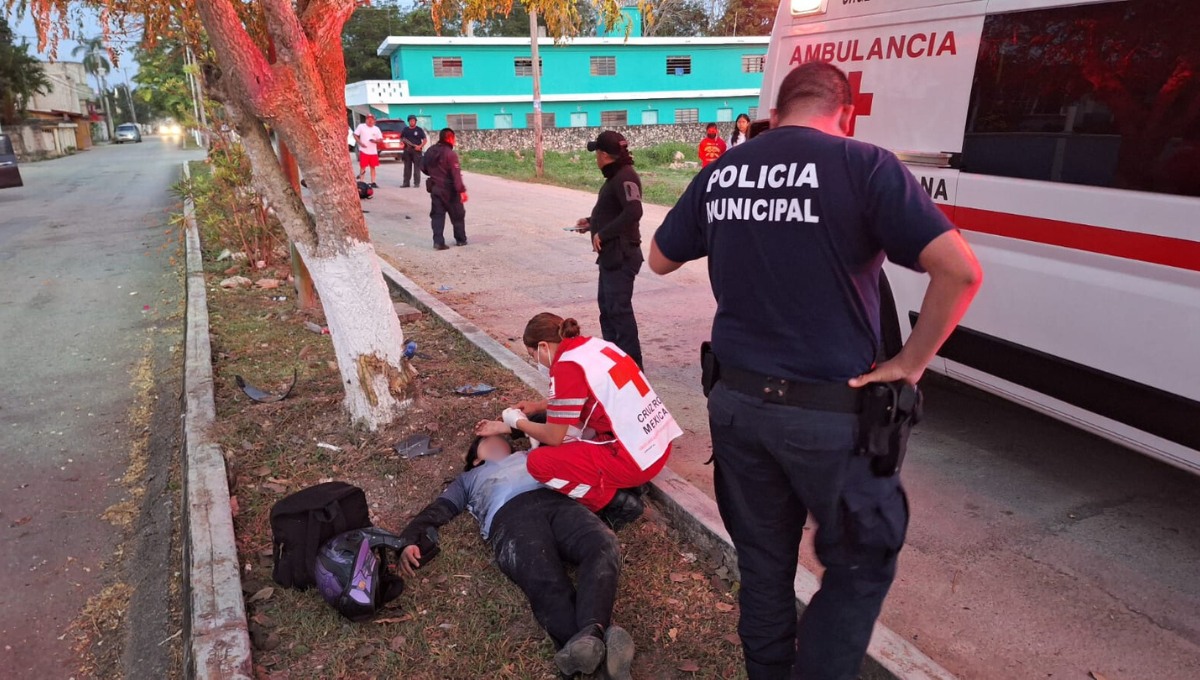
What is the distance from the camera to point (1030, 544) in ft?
11.4

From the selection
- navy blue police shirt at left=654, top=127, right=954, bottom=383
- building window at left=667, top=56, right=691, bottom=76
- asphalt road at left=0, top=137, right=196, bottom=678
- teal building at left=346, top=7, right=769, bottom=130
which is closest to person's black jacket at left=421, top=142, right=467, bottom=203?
asphalt road at left=0, top=137, right=196, bottom=678

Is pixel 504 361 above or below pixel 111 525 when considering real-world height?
above

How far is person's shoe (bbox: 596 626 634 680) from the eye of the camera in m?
2.56

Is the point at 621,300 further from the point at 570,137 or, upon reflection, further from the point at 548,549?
the point at 570,137

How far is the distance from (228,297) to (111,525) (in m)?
4.61

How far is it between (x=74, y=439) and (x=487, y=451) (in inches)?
126

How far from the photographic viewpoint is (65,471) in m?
4.68

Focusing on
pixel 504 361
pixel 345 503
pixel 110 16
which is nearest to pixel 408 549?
pixel 345 503

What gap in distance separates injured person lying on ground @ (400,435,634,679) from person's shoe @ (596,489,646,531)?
0.91 ft

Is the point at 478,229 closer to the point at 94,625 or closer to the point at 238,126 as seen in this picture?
the point at 238,126

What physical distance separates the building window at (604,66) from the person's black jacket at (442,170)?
29577 mm

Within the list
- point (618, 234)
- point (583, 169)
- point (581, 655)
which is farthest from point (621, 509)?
point (583, 169)

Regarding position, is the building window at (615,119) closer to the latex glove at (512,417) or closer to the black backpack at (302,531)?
the latex glove at (512,417)

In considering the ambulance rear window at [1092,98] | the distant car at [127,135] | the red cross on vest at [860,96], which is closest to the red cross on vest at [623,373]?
the ambulance rear window at [1092,98]
